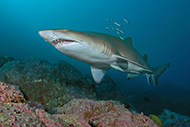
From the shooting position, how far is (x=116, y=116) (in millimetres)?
1951

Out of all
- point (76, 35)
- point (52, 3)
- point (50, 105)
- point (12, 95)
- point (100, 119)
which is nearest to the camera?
point (12, 95)

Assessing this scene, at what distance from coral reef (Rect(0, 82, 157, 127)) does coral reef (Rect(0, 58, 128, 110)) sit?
1348 mm

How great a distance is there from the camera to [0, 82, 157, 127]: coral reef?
41.8 inches

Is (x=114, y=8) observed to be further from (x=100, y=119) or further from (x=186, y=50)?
(x=100, y=119)

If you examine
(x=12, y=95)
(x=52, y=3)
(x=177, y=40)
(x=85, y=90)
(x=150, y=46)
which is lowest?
(x=85, y=90)

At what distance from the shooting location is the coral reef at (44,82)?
12.2ft

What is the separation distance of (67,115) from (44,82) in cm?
263

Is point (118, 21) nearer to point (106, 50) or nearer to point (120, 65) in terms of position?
point (120, 65)

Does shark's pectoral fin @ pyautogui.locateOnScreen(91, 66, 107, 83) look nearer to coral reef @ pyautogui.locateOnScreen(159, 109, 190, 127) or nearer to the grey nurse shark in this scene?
the grey nurse shark

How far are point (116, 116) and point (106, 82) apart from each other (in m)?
4.65

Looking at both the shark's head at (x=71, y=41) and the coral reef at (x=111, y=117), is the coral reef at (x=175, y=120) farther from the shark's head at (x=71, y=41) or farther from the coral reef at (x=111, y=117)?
the shark's head at (x=71, y=41)

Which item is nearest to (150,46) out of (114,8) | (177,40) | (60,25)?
(177,40)

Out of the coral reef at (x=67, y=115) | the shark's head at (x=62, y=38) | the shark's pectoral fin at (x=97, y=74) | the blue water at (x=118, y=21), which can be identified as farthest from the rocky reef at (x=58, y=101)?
the blue water at (x=118, y=21)

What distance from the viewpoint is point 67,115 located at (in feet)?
5.11
